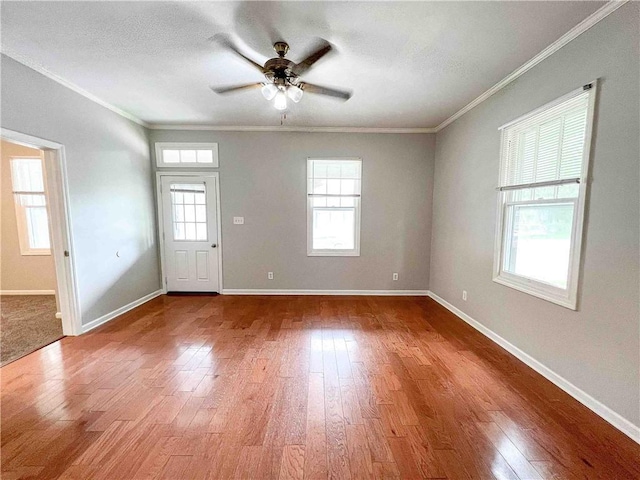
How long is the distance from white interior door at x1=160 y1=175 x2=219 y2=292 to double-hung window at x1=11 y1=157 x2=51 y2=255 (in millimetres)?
1926

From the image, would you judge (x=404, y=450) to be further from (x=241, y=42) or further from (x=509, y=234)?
(x=241, y=42)

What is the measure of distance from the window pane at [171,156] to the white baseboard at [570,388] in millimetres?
5079

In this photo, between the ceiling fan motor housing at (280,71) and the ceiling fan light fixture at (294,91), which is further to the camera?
the ceiling fan light fixture at (294,91)

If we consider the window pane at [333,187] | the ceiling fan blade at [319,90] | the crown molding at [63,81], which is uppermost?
the crown molding at [63,81]

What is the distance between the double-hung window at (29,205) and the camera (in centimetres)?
411

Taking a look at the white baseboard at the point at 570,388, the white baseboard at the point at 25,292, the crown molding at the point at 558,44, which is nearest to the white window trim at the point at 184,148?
the white baseboard at the point at 25,292

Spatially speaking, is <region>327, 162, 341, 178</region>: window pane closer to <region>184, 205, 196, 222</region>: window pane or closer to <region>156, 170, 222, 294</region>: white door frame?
<region>156, 170, 222, 294</region>: white door frame

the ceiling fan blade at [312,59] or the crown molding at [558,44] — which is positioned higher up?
the crown molding at [558,44]

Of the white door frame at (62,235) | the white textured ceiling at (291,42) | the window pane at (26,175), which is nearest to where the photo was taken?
the white textured ceiling at (291,42)

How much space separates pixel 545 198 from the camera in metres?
2.23

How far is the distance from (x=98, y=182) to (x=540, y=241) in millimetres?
4970

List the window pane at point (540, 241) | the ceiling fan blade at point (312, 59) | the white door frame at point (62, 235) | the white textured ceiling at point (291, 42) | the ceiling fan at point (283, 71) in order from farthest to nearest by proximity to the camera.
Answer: the white door frame at point (62, 235) < the window pane at point (540, 241) < the ceiling fan at point (283, 71) < the ceiling fan blade at point (312, 59) < the white textured ceiling at point (291, 42)

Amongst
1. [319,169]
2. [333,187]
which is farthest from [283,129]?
[333,187]

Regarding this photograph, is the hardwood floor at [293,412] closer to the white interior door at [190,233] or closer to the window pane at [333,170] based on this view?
the white interior door at [190,233]
